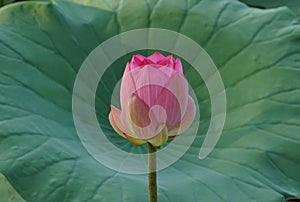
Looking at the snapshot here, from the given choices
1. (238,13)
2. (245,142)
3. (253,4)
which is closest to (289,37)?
(238,13)

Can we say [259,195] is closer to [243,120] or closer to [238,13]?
[243,120]

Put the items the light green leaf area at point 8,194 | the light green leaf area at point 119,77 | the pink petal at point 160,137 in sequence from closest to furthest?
the pink petal at point 160,137 → the light green leaf area at point 119,77 → the light green leaf area at point 8,194

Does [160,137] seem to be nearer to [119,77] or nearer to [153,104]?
[153,104]

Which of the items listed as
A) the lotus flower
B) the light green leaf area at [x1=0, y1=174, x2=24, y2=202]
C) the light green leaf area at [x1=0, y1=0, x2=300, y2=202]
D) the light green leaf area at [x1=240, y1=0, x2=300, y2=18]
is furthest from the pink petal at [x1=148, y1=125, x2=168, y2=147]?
the light green leaf area at [x1=240, y1=0, x2=300, y2=18]

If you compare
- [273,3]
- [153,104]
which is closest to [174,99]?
[153,104]

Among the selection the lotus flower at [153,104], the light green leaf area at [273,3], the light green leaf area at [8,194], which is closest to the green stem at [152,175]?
the lotus flower at [153,104]

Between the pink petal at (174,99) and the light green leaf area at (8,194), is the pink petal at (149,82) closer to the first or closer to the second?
the pink petal at (174,99)
